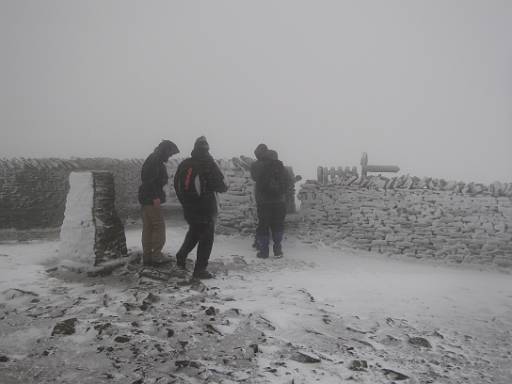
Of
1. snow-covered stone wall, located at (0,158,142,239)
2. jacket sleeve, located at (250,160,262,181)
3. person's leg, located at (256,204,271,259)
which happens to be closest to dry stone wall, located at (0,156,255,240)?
snow-covered stone wall, located at (0,158,142,239)

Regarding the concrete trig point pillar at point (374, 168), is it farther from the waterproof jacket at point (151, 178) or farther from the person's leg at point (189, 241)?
the waterproof jacket at point (151, 178)

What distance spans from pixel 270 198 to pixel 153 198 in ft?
7.81

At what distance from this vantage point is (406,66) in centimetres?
7131

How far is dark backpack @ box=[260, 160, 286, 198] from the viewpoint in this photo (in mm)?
6719

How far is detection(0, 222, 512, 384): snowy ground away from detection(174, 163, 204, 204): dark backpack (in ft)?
3.31

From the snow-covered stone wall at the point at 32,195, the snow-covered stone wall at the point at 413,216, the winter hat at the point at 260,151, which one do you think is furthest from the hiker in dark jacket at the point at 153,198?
the snow-covered stone wall at the point at 32,195

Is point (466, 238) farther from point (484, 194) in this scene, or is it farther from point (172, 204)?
point (172, 204)

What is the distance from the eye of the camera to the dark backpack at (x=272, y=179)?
22.0 feet

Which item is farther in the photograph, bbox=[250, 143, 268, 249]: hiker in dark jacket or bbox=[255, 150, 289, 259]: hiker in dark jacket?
bbox=[250, 143, 268, 249]: hiker in dark jacket

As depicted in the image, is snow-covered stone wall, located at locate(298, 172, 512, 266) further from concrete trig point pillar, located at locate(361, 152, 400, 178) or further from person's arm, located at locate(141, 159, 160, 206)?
person's arm, located at locate(141, 159, 160, 206)

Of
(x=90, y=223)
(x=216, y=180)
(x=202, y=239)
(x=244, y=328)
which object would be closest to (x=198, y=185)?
(x=216, y=180)

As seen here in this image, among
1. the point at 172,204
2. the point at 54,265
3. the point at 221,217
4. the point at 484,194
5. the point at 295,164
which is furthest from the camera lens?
the point at 295,164

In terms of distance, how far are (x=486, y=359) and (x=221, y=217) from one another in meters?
6.36

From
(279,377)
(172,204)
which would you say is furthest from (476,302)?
(172,204)
